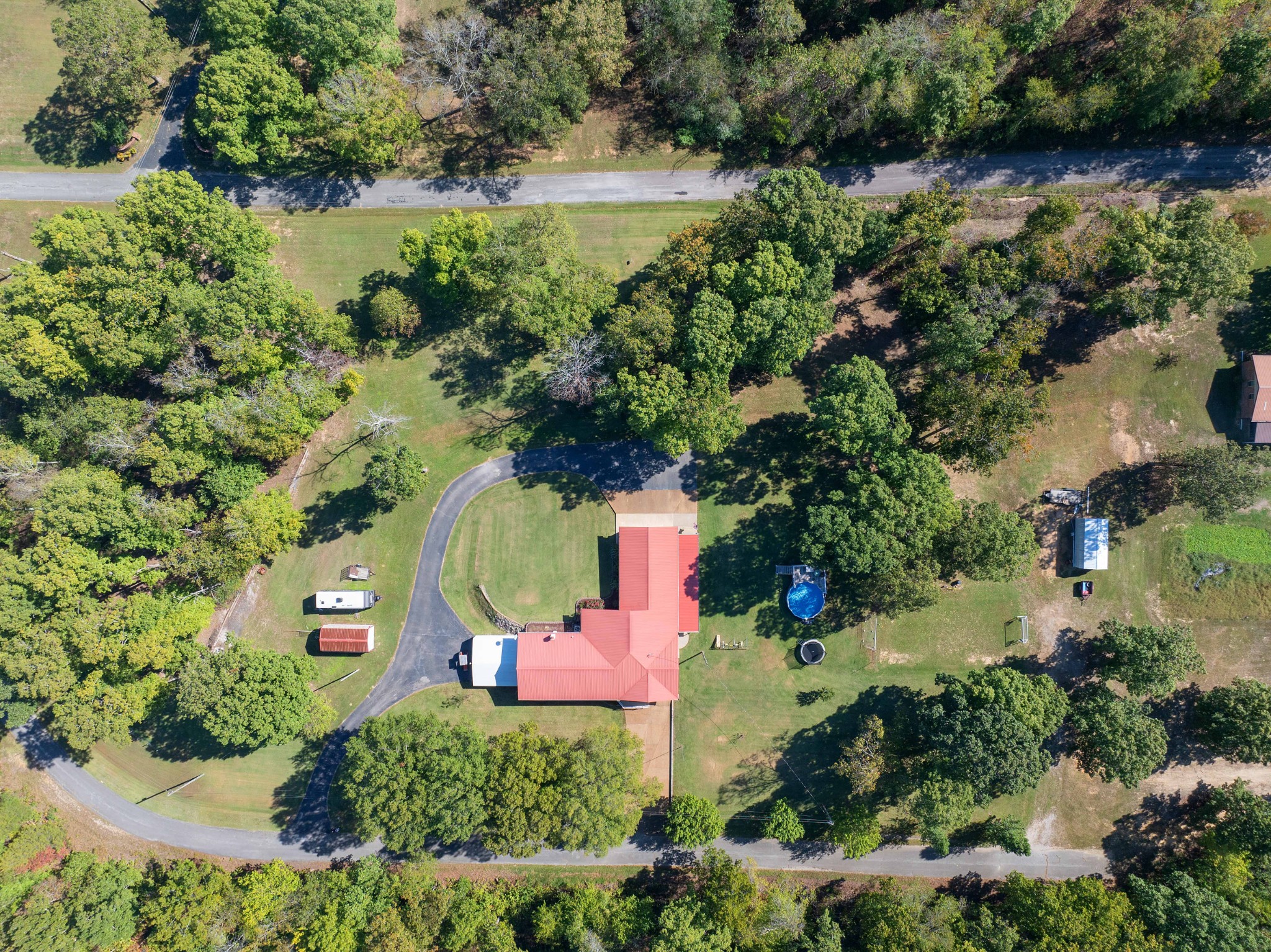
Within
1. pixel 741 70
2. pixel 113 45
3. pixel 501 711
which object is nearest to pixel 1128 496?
pixel 741 70

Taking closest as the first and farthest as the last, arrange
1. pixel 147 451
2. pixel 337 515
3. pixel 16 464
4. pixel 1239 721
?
pixel 1239 721 < pixel 147 451 < pixel 16 464 < pixel 337 515

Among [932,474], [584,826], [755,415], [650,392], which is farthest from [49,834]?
[932,474]

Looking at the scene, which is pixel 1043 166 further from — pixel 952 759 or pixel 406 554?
pixel 406 554

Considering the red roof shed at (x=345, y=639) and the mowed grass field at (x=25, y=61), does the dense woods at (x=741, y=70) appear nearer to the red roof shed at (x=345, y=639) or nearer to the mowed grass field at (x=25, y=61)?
the mowed grass field at (x=25, y=61)

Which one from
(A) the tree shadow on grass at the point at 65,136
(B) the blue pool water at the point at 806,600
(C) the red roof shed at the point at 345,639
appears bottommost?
(C) the red roof shed at the point at 345,639

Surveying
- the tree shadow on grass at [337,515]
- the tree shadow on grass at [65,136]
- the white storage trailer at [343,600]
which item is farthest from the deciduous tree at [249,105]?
the white storage trailer at [343,600]

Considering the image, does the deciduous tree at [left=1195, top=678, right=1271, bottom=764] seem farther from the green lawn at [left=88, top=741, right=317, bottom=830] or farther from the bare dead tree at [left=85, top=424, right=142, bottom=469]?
the bare dead tree at [left=85, top=424, right=142, bottom=469]

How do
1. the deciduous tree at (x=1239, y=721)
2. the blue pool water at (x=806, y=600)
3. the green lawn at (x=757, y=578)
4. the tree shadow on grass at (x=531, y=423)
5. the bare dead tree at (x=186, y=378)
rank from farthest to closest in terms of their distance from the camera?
the tree shadow on grass at (x=531, y=423) < the green lawn at (x=757, y=578) < the blue pool water at (x=806, y=600) < the bare dead tree at (x=186, y=378) < the deciduous tree at (x=1239, y=721)

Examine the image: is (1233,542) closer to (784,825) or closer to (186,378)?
(784,825)
